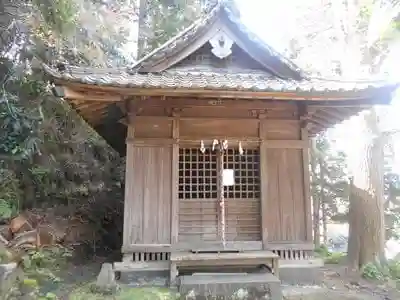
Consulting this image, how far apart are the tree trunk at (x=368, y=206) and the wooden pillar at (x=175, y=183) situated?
468 centimetres

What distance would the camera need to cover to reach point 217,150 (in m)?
6.91

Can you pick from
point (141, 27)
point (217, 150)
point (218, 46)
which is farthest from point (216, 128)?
point (141, 27)

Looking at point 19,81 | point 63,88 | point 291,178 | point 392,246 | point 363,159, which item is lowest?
point 392,246

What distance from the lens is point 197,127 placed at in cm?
683

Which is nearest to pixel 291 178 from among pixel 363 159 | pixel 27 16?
pixel 363 159

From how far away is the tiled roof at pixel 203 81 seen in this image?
5.63 meters

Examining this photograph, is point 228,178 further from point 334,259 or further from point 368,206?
point 334,259

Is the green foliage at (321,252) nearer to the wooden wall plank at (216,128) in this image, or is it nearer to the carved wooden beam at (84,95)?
the wooden wall plank at (216,128)

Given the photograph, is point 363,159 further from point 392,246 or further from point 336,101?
point 392,246

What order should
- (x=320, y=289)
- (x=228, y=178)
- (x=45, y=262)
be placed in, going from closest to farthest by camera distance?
(x=320, y=289) < (x=228, y=178) < (x=45, y=262)

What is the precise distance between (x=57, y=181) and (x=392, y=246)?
12795mm

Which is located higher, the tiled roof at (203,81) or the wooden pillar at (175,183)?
the tiled roof at (203,81)

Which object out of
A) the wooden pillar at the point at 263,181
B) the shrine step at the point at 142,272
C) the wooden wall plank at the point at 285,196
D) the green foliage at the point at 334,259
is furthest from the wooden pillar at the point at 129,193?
the green foliage at the point at 334,259

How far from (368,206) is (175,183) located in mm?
4879
